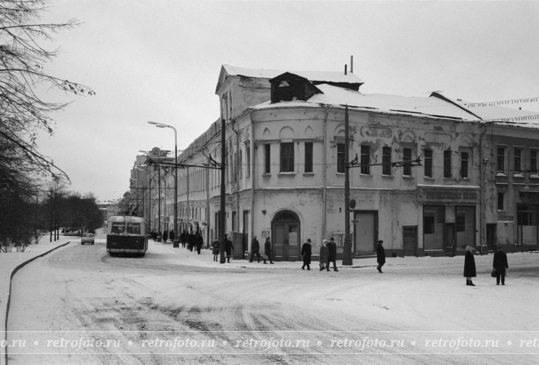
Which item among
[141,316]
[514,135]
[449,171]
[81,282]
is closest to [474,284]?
[141,316]

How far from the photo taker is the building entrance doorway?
35406 mm

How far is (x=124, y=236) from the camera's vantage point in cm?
3884

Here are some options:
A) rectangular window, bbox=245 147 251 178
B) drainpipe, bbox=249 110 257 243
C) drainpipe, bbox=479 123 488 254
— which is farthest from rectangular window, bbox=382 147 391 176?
rectangular window, bbox=245 147 251 178

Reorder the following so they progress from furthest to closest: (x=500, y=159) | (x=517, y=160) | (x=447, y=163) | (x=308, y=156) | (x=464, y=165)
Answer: (x=517, y=160), (x=500, y=159), (x=464, y=165), (x=447, y=163), (x=308, y=156)

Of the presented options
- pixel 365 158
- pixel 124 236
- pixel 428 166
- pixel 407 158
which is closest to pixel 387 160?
pixel 407 158

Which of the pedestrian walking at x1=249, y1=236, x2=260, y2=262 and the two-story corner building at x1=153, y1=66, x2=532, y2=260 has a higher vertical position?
the two-story corner building at x1=153, y1=66, x2=532, y2=260

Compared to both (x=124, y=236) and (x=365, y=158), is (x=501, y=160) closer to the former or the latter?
(x=365, y=158)

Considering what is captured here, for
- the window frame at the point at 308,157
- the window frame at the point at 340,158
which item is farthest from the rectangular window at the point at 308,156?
the window frame at the point at 340,158

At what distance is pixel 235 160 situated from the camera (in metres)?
41.6

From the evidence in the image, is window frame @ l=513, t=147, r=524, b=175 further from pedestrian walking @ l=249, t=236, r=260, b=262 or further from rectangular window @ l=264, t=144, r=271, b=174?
pedestrian walking @ l=249, t=236, r=260, b=262

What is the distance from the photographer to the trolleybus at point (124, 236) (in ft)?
127

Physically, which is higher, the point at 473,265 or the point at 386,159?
the point at 386,159

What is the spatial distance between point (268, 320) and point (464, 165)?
106 ft

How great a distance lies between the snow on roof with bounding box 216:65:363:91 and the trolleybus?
14042 mm
